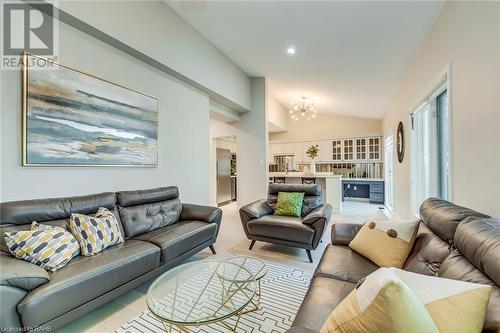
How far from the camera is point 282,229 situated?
9.17ft

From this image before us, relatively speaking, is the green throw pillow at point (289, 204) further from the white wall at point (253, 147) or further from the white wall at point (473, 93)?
the white wall at point (253, 147)

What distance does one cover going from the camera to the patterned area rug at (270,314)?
1.63 metres

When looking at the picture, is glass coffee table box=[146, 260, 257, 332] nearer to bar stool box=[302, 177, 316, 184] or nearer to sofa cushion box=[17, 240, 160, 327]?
sofa cushion box=[17, 240, 160, 327]

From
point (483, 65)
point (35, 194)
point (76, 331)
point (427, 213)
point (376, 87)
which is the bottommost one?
point (76, 331)

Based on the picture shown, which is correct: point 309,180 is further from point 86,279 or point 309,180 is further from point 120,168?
point 86,279

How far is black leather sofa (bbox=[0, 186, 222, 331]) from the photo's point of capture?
1.32 meters

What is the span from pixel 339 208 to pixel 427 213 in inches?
147

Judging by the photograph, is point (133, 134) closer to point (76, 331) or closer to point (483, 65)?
point (76, 331)

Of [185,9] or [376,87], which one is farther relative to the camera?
[376,87]

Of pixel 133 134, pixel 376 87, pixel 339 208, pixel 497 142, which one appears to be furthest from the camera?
pixel 339 208

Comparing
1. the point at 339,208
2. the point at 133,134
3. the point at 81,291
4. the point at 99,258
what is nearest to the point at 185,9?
the point at 133,134

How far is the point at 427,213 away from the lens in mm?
1764

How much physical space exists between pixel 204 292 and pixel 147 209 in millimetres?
1371

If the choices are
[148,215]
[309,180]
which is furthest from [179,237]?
[309,180]
